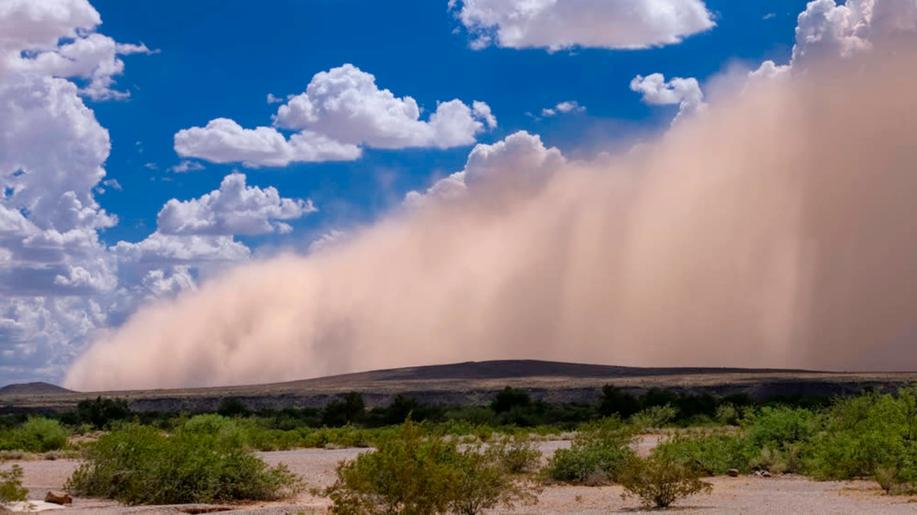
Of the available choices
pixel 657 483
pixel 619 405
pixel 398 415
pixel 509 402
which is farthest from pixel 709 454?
pixel 509 402

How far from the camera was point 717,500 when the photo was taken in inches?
1114

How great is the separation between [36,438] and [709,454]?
30.0 meters

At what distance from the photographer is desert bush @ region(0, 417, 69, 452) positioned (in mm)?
49969

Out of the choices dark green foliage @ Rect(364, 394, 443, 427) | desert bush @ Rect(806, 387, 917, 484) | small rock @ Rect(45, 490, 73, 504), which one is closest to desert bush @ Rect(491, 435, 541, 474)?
desert bush @ Rect(806, 387, 917, 484)

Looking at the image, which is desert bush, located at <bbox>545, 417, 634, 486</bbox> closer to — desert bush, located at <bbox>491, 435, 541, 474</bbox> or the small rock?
desert bush, located at <bbox>491, 435, 541, 474</bbox>

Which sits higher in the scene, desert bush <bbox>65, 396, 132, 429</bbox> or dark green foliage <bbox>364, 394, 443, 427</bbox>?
desert bush <bbox>65, 396, 132, 429</bbox>

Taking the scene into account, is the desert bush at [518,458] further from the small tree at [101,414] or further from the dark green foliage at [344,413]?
the small tree at [101,414]

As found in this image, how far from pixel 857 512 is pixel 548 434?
38.0 m

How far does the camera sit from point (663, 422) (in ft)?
228

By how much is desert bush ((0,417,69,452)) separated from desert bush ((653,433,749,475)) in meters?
27.7

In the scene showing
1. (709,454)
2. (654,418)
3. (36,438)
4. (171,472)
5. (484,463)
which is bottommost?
(709,454)

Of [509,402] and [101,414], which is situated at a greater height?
[101,414]

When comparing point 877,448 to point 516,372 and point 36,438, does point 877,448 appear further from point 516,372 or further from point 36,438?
point 516,372

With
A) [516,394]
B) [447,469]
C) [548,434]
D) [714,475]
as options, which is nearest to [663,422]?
[548,434]
